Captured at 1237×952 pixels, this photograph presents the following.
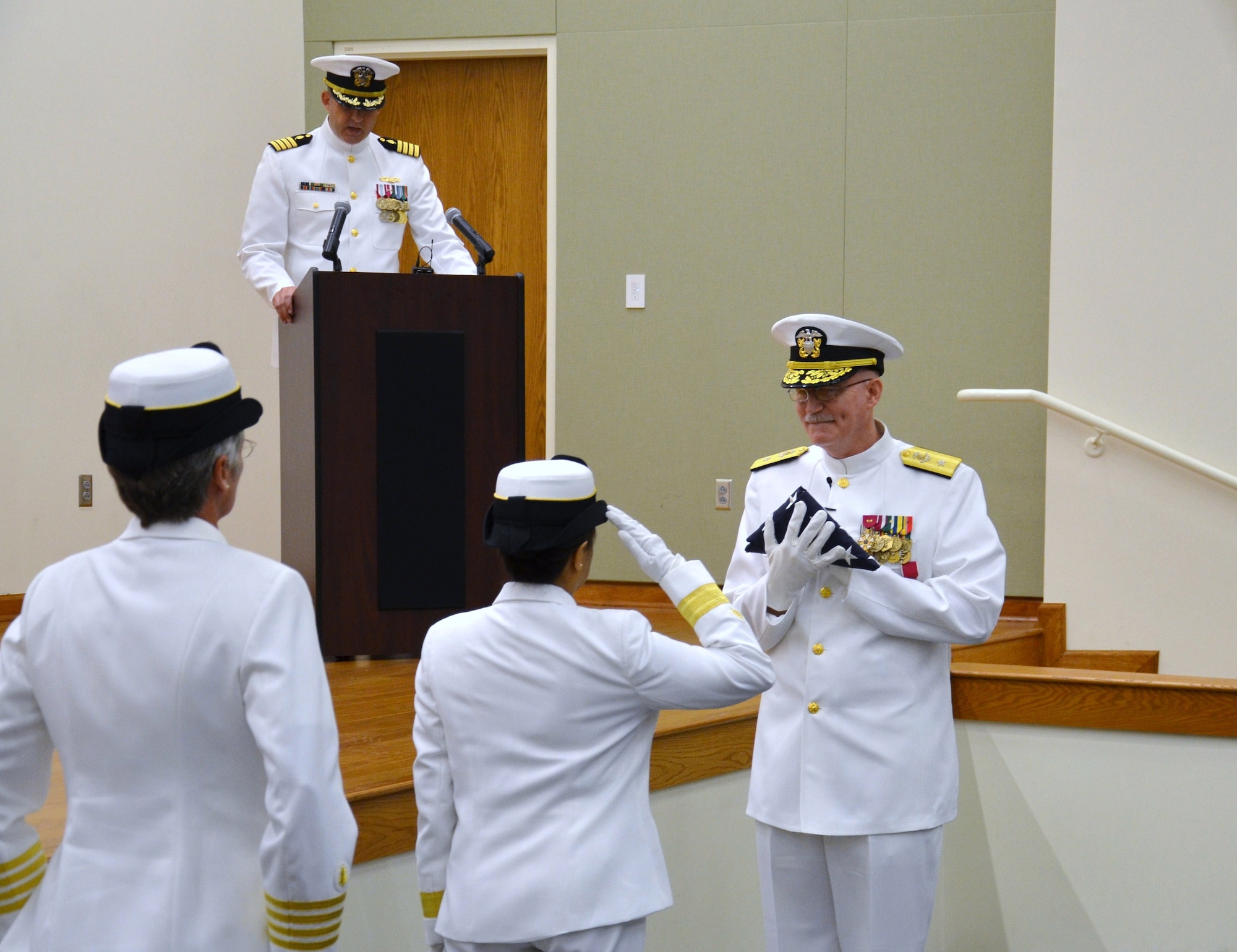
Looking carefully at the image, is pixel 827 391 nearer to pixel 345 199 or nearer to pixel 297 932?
pixel 297 932

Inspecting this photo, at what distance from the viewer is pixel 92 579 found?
1392mm

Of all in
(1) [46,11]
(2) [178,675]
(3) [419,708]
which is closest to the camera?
(2) [178,675]

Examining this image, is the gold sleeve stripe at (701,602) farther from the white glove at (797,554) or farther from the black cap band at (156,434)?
the black cap band at (156,434)

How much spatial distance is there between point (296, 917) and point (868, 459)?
1399 millimetres

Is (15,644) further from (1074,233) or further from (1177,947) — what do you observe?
(1074,233)

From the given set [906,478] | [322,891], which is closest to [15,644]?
[322,891]

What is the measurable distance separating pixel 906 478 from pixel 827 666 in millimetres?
381

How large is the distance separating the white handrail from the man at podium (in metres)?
1.92

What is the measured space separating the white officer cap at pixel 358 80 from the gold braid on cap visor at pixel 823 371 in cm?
186

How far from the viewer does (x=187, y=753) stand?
1349 mm

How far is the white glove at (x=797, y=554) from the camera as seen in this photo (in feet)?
6.82

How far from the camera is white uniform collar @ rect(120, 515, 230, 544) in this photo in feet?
4.57

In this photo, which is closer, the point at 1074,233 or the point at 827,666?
the point at 827,666

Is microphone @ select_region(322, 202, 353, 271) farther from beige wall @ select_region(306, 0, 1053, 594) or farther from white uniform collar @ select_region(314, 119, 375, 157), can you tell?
A: beige wall @ select_region(306, 0, 1053, 594)
